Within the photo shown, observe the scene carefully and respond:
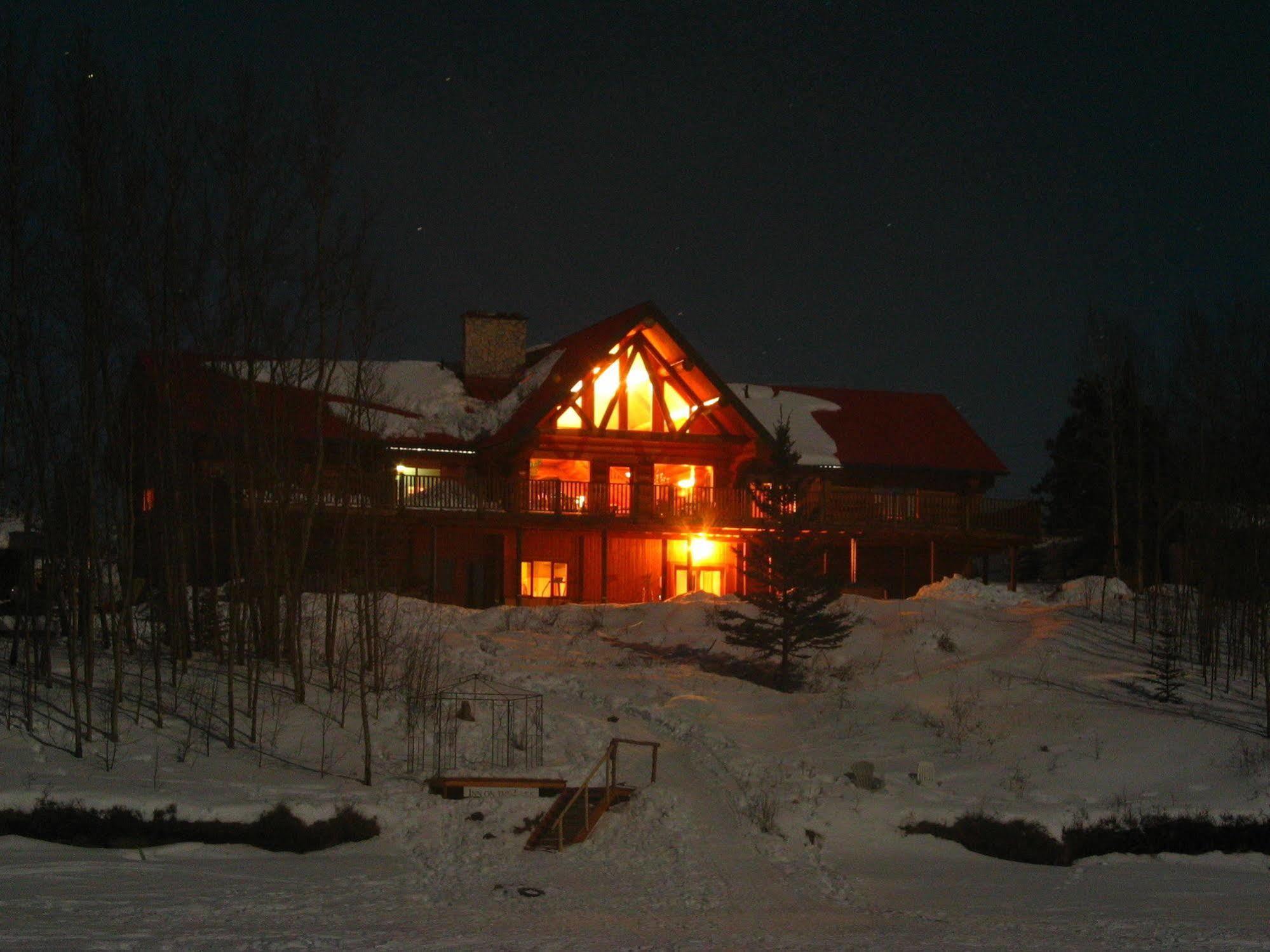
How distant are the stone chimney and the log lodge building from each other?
2.0 inches

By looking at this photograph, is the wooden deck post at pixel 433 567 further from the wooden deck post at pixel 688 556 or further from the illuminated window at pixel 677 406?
the illuminated window at pixel 677 406

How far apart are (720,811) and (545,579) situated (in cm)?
2061

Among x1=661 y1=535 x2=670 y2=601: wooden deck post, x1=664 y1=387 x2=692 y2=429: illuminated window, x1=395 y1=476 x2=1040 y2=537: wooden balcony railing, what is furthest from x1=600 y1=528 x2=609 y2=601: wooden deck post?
x1=664 y1=387 x2=692 y2=429: illuminated window

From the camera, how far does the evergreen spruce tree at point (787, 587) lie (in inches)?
1046

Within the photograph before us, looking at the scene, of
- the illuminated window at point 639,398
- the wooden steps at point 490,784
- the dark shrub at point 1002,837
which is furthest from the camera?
the illuminated window at point 639,398

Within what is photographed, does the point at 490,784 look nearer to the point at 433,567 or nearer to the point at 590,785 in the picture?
the point at 590,785

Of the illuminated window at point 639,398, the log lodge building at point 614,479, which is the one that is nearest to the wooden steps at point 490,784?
the log lodge building at point 614,479

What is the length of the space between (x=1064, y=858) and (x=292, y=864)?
10.6 meters

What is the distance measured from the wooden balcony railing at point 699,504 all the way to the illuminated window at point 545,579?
2.41 m

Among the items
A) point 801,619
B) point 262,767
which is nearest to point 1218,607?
point 801,619

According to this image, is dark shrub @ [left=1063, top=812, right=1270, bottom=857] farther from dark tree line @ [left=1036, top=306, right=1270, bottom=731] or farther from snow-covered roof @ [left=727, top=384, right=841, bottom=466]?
snow-covered roof @ [left=727, top=384, right=841, bottom=466]

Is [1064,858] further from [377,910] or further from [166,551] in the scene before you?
[166,551]

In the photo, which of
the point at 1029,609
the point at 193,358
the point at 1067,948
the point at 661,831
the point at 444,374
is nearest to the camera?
the point at 1067,948

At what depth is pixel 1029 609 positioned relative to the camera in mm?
33719
